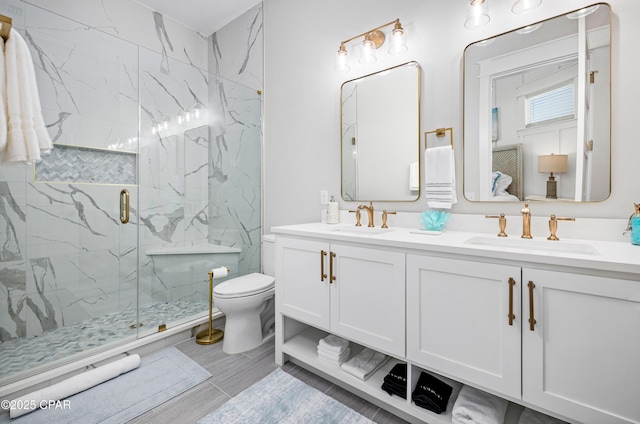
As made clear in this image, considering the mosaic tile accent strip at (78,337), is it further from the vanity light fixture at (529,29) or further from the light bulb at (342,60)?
the vanity light fixture at (529,29)

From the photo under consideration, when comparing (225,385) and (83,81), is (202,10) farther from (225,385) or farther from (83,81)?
(225,385)

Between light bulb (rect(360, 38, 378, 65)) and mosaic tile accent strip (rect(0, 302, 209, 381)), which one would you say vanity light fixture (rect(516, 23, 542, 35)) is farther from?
mosaic tile accent strip (rect(0, 302, 209, 381))

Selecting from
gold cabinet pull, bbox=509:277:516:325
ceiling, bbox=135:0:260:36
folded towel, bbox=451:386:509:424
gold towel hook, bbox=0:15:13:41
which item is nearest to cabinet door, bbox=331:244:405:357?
folded towel, bbox=451:386:509:424

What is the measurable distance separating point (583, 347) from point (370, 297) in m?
0.79

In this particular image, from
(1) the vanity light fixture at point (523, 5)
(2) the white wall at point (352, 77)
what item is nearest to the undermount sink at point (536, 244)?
(2) the white wall at point (352, 77)

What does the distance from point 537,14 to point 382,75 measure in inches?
32.5

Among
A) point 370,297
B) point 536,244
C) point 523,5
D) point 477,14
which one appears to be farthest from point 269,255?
point 523,5

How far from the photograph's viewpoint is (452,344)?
1200mm

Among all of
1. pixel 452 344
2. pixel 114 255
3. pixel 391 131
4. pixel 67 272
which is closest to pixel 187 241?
pixel 114 255

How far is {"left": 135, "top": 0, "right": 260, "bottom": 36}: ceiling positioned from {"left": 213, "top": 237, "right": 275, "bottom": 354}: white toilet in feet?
8.46

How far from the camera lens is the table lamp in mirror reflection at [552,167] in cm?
136

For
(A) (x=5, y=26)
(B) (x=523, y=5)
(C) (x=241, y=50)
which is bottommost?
(A) (x=5, y=26)

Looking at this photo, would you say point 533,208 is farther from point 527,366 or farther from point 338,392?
point 338,392

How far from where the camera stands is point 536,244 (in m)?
1.31
